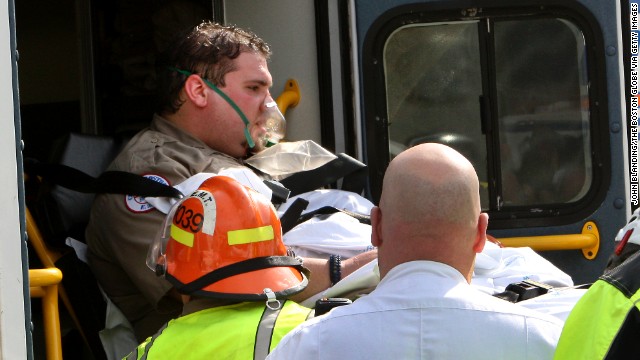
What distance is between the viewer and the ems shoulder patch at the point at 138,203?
3039 mm

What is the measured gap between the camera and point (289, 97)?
150 inches

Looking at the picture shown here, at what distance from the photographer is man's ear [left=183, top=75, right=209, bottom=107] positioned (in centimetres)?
343

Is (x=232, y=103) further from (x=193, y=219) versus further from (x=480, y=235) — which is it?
(x=480, y=235)

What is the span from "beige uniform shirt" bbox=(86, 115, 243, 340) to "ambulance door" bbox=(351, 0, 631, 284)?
75cm

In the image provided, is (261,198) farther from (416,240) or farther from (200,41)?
(200,41)

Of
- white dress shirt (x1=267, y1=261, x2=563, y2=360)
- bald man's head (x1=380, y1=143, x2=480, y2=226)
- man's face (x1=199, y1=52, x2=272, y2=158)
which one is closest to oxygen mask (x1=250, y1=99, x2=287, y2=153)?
man's face (x1=199, y1=52, x2=272, y2=158)

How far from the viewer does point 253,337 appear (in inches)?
84.4

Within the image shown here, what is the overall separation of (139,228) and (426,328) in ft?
4.87

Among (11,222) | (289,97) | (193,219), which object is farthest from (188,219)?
(289,97)

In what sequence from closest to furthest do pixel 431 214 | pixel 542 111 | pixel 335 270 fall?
pixel 431 214 → pixel 335 270 → pixel 542 111

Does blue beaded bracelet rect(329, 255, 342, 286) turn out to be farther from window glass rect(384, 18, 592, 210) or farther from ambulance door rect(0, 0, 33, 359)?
ambulance door rect(0, 0, 33, 359)

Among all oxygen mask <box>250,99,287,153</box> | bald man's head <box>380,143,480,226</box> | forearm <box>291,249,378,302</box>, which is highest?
oxygen mask <box>250,99,287,153</box>

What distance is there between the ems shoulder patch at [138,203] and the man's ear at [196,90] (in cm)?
43

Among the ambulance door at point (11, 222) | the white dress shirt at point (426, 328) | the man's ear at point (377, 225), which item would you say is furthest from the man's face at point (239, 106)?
the white dress shirt at point (426, 328)
